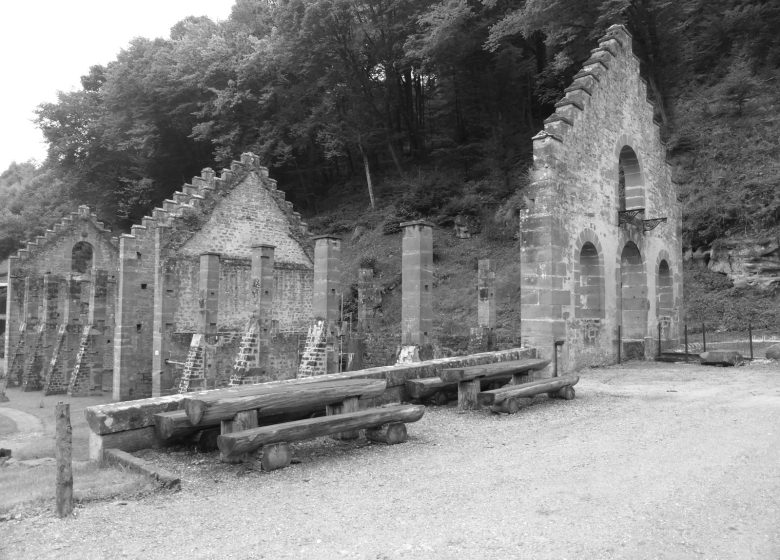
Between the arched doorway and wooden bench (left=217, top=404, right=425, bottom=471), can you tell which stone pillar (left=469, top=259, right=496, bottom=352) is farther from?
wooden bench (left=217, top=404, right=425, bottom=471)

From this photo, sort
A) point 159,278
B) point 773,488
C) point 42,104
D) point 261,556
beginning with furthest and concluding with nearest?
point 42,104, point 159,278, point 773,488, point 261,556

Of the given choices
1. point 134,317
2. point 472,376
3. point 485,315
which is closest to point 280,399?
point 472,376

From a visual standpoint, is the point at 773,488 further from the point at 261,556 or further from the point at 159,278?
the point at 159,278

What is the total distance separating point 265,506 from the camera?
15.5 ft

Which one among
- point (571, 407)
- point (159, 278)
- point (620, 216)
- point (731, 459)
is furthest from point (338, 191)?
point (731, 459)

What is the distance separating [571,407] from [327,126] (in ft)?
83.9

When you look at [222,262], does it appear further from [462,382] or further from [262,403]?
[262,403]

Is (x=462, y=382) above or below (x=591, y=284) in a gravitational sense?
below

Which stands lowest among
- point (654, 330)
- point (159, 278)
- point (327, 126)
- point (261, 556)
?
point (261, 556)

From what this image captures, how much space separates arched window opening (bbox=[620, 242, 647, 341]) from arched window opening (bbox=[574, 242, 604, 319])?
1994mm

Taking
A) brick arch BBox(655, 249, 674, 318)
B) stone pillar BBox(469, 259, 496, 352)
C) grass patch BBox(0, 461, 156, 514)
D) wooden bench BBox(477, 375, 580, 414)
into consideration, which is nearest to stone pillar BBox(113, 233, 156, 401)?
stone pillar BBox(469, 259, 496, 352)

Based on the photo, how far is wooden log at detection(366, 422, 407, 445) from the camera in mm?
6891

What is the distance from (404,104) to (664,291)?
2071 cm

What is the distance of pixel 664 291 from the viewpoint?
16.9m
